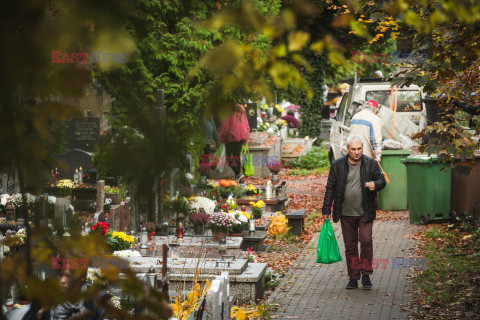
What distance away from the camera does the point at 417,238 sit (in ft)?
38.3

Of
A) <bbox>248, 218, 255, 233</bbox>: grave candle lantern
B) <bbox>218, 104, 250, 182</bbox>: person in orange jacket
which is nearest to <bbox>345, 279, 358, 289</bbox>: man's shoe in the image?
<bbox>248, 218, 255, 233</bbox>: grave candle lantern

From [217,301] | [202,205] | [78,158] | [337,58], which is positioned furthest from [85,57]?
[78,158]

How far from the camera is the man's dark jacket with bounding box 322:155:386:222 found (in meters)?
8.29

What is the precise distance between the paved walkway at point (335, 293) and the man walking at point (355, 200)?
1.03ft

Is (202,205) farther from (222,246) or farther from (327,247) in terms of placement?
(327,247)

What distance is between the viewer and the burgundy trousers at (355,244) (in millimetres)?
8344

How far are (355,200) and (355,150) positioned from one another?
563 mm

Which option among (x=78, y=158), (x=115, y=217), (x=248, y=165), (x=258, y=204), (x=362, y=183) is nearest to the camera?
(x=362, y=183)

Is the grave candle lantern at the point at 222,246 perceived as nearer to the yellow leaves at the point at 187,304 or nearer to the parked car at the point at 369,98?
the yellow leaves at the point at 187,304

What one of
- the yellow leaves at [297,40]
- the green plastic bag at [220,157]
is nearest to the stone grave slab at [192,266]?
the yellow leaves at [297,40]

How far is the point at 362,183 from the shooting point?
8.30 metres

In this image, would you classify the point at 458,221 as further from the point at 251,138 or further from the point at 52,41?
the point at 52,41

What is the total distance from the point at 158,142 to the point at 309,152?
22108mm

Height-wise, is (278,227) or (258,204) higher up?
(258,204)
